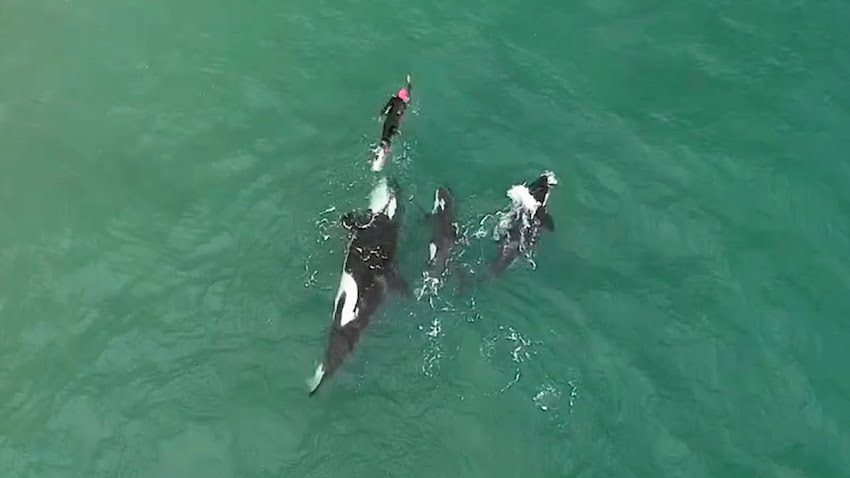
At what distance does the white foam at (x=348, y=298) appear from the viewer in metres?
12.9

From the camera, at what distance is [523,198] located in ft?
46.9

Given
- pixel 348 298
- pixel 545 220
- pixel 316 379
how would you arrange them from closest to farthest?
pixel 316 379
pixel 348 298
pixel 545 220

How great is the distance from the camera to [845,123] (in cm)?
1588

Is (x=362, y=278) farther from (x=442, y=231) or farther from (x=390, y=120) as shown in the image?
(x=390, y=120)

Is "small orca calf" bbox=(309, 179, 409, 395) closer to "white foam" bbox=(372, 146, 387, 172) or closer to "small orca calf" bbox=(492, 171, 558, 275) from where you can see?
"white foam" bbox=(372, 146, 387, 172)

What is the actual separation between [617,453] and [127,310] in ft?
22.9

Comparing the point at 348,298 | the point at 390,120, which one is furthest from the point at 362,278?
the point at 390,120

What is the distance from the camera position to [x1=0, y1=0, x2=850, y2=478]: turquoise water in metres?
12.6

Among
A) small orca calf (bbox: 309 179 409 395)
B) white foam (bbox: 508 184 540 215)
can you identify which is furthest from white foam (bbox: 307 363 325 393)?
white foam (bbox: 508 184 540 215)

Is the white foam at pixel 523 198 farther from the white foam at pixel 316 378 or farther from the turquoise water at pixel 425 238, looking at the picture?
the white foam at pixel 316 378

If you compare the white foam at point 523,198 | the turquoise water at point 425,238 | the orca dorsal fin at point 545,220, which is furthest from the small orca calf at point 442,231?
the orca dorsal fin at point 545,220

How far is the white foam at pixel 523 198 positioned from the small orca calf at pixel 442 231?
3.02ft

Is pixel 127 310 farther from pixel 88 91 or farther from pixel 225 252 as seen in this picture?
pixel 88 91

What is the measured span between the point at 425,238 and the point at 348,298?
179 centimetres
